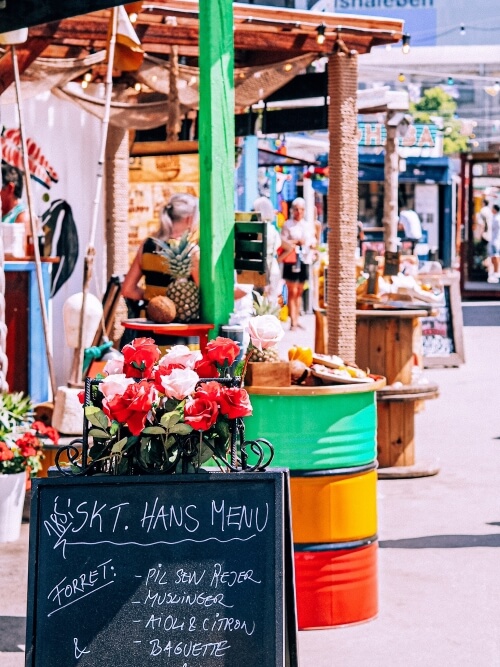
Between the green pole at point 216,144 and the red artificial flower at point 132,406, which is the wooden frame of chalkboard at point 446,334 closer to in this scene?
the green pole at point 216,144

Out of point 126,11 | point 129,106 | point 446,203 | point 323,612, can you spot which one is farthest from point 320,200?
point 323,612

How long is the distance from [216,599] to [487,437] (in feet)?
23.3

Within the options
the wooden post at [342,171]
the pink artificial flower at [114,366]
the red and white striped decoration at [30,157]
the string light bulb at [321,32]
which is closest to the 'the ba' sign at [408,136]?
the red and white striped decoration at [30,157]

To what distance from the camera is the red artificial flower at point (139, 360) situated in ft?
13.1

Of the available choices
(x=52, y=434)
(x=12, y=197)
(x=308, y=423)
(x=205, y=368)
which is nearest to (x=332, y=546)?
(x=308, y=423)

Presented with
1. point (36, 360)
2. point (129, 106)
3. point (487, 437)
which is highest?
point (129, 106)

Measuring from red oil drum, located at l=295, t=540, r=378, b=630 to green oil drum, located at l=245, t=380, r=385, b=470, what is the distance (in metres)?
0.38

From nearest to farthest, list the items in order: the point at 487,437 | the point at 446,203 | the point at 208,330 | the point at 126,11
Result: the point at 208,330, the point at 126,11, the point at 487,437, the point at 446,203

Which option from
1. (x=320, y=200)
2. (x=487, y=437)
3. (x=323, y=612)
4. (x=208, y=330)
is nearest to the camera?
(x=323, y=612)

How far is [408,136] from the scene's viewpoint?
3150 centimetres

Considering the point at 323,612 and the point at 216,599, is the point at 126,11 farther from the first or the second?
the point at 216,599

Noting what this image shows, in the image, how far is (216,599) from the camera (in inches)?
148

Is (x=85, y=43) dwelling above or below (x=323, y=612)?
above

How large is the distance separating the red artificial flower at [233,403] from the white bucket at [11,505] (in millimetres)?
3411
